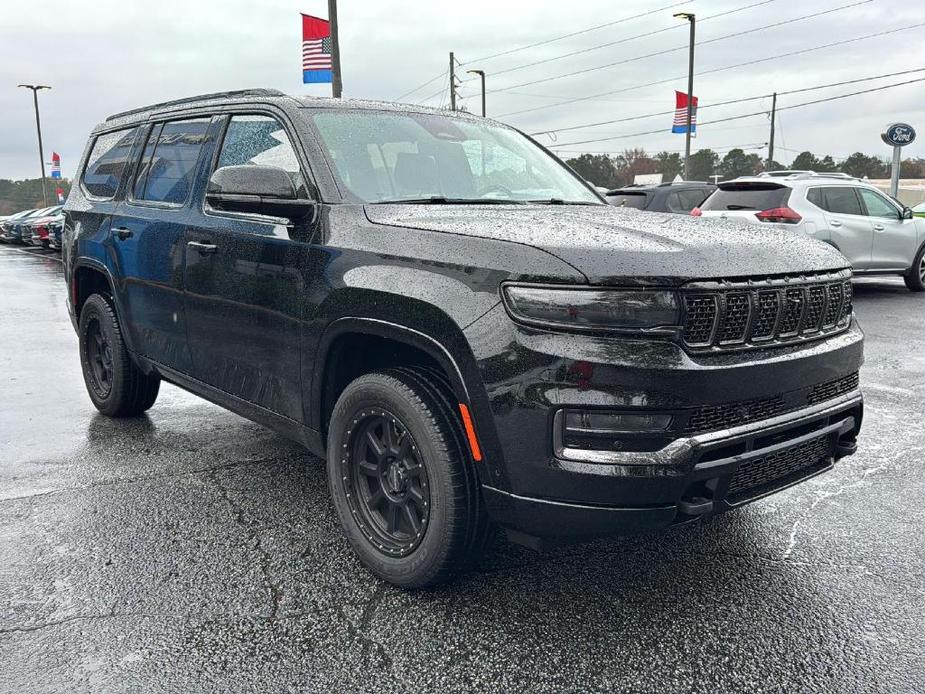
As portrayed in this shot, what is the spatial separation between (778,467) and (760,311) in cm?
56

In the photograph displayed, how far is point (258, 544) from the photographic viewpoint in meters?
3.48

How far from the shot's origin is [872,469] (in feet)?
14.5

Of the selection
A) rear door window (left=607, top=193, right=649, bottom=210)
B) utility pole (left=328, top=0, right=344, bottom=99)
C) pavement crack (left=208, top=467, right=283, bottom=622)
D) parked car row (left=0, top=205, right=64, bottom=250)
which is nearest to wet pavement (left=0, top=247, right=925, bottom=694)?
pavement crack (left=208, top=467, right=283, bottom=622)

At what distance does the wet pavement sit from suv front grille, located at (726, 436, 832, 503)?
47 cm

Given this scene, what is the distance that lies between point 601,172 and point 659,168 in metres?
14.8

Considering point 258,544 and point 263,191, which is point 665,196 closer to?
point 263,191

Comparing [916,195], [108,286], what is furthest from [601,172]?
[108,286]

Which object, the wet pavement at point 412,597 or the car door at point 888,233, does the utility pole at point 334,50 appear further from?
the wet pavement at point 412,597

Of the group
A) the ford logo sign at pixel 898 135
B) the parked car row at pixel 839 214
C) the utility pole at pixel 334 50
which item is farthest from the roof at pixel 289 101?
the ford logo sign at pixel 898 135

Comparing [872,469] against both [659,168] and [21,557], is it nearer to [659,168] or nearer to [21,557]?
[21,557]

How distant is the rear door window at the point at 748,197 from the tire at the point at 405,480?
31.3 feet

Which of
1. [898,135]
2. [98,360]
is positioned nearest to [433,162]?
[98,360]

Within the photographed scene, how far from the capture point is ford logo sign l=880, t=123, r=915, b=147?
20141 mm

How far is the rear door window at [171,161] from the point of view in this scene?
14.2 ft
